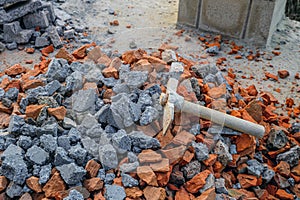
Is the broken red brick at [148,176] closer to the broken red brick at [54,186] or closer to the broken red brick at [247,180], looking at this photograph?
the broken red brick at [54,186]

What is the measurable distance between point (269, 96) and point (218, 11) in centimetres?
197

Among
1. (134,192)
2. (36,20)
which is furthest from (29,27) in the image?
(134,192)

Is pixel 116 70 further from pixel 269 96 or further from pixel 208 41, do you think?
pixel 208 41

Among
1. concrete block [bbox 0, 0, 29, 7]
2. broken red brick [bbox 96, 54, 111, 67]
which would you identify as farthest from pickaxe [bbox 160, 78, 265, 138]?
concrete block [bbox 0, 0, 29, 7]

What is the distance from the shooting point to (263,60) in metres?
5.11

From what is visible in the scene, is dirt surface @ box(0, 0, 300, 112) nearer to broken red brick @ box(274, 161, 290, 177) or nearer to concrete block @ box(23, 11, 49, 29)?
concrete block @ box(23, 11, 49, 29)

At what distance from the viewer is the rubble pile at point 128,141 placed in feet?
8.64

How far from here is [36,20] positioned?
18.2 ft

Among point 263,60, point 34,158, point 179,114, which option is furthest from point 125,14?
point 34,158

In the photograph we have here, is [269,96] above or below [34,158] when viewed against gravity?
below

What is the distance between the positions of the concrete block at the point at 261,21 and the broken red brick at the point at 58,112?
11.5ft

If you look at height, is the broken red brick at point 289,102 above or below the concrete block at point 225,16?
below

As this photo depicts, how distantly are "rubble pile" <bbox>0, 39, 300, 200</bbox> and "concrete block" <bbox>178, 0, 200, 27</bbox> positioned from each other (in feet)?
7.61

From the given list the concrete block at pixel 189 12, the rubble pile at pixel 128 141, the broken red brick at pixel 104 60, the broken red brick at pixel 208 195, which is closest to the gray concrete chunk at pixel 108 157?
the rubble pile at pixel 128 141
